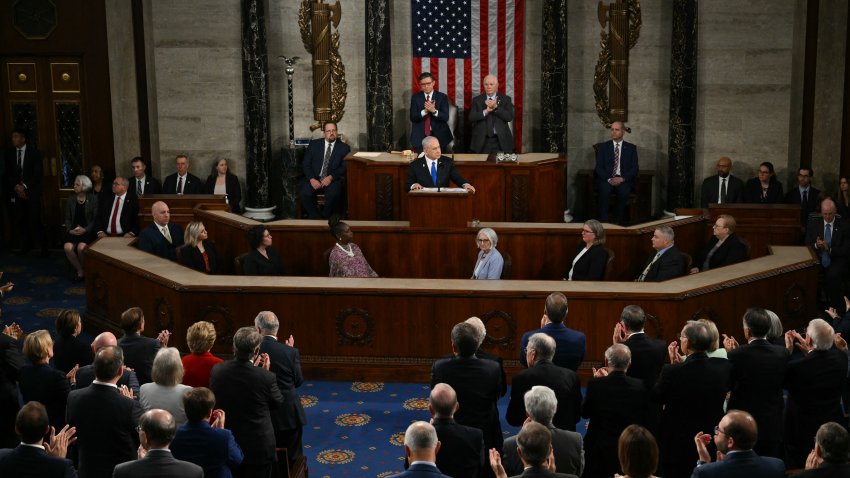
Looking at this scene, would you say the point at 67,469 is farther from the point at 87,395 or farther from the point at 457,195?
the point at 457,195

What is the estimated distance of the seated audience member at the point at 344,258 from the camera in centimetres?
1080

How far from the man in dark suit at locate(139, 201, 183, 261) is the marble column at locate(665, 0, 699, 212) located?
6975 mm

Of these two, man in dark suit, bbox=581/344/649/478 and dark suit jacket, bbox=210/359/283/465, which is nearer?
man in dark suit, bbox=581/344/649/478

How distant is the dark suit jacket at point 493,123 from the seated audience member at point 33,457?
9.45 m

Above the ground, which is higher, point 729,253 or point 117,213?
point 117,213

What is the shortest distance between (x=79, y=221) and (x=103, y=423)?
27.2ft

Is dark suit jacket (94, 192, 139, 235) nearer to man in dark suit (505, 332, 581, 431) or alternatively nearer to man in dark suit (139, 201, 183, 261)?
man in dark suit (139, 201, 183, 261)

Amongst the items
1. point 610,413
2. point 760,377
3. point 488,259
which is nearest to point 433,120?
point 488,259

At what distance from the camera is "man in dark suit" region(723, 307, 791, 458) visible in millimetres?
7016

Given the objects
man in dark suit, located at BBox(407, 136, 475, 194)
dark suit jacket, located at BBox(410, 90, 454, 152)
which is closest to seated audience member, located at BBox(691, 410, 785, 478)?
man in dark suit, located at BBox(407, 136, 475, 194)

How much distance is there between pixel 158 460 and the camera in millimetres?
5469

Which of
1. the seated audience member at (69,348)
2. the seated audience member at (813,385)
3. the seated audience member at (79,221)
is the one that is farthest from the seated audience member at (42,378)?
the seated audience member at (79,221)

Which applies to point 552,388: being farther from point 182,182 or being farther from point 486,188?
point 182,182

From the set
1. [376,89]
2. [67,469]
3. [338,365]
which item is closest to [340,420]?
[338,365]
